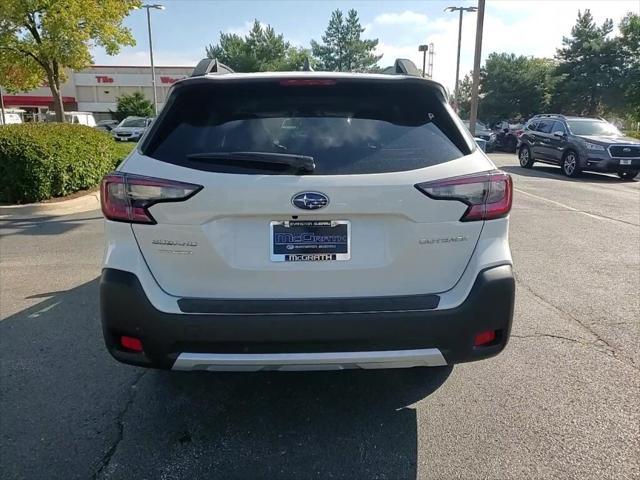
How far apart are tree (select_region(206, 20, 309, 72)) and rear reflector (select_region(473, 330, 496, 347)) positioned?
5707cm

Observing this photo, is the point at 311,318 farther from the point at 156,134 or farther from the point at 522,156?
→ the point at 522,156

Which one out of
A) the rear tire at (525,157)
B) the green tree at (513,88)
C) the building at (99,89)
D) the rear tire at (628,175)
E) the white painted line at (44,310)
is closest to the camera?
the white painted line at (44,310)

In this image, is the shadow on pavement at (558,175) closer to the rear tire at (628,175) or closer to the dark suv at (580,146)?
the rear tire at (628,175)

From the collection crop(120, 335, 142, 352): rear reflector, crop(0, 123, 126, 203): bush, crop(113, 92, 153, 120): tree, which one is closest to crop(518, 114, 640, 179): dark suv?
crop(0, 123, 126, 203): bush

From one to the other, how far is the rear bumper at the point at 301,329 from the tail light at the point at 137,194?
29cm

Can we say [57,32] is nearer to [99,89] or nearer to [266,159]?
[266,159]

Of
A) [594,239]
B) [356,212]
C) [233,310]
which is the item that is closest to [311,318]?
[233,310]

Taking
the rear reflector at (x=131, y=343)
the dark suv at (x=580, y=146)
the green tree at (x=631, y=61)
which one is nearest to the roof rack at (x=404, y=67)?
the rear reflector at (x=131, y=343)

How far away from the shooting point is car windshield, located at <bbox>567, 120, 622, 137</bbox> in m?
16.2

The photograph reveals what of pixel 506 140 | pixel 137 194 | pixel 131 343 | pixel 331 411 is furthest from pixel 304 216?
pixel 506 140

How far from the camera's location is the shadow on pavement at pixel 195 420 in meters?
2.58

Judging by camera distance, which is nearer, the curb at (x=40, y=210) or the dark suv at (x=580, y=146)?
the curb at (x=40, y=210)

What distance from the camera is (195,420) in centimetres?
298

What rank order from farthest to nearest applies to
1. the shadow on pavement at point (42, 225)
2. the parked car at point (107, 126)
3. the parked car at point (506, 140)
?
the parked car at point (107, 126)
the parked car at point (506, 140)
the shadow on pavement at point (42, 225)
